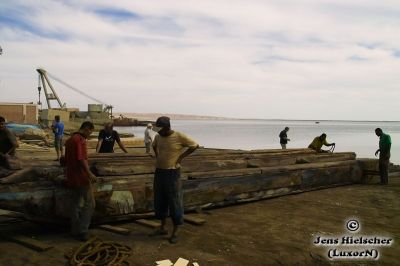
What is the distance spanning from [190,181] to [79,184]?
253 cm

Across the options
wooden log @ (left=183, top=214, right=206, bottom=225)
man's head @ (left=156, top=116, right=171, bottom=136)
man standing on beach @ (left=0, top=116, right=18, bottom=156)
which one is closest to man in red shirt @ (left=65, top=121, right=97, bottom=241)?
man's head @ (left=156, top=116, right=171, bottom=136)

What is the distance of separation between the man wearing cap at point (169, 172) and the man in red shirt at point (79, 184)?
3.35 ft

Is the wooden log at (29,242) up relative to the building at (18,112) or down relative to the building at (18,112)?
down

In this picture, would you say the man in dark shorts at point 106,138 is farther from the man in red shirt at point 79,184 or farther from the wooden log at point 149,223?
the man in red shirt at point 79,184

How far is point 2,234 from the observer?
5.89 metres

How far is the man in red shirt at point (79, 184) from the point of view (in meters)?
5.79

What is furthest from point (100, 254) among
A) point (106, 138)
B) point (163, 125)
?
point (106, 138)

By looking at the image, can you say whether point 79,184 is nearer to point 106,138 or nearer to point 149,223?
point 149,223

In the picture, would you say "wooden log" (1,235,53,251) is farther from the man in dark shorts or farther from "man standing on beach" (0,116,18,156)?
the man in dark shorts

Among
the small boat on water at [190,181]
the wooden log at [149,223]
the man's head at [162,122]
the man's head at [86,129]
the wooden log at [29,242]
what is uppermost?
the man's head at [162,122]

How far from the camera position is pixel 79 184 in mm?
5785

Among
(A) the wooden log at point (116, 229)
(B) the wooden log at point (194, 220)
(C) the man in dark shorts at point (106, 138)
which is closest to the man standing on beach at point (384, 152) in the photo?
(B) the wooden log at point (194, 220)

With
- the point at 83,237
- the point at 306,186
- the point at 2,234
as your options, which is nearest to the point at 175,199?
the point at 83,237

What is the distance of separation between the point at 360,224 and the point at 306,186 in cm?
334
